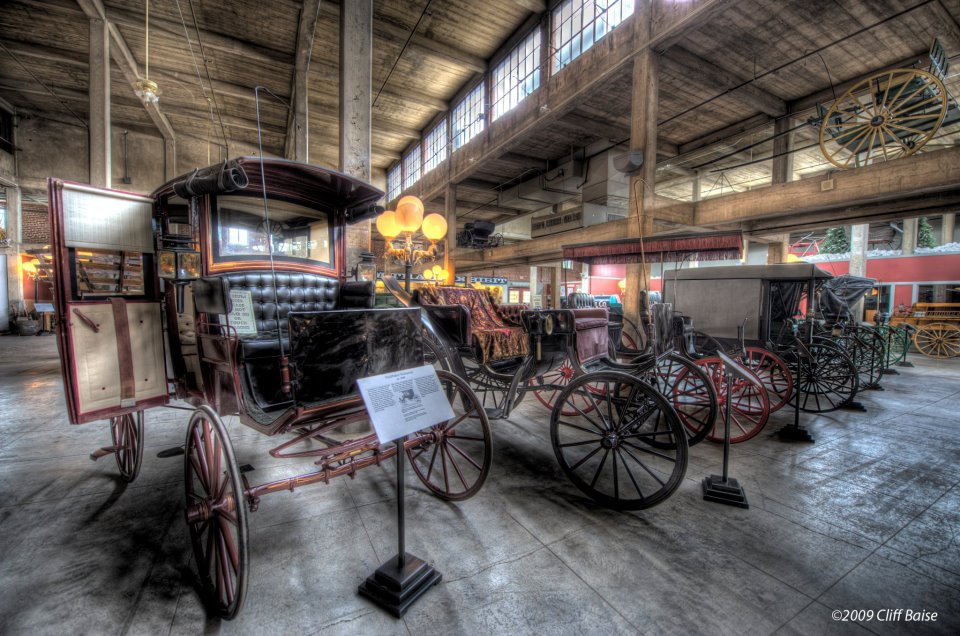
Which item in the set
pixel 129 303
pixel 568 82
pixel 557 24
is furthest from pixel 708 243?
pixel 557 24

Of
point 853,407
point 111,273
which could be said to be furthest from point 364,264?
point 853,407

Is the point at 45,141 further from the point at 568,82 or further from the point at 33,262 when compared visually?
the point at 568,82

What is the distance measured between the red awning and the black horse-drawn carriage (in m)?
2.12

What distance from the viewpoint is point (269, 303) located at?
9.63ft

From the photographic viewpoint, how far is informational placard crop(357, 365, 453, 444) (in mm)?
1462

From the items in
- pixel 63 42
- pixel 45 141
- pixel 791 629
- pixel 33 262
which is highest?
pixel 63 42

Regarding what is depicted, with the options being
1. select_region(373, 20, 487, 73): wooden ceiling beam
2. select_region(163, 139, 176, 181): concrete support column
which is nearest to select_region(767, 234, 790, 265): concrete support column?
select_region(373, 20, 487, 73): wooden ceiling beam

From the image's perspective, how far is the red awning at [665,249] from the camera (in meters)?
3.13

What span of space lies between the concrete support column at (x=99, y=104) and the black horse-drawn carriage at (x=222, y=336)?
339 inches

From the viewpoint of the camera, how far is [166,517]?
224cm

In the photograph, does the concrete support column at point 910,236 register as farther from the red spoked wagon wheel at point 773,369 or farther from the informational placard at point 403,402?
the informational placard at point 403,402

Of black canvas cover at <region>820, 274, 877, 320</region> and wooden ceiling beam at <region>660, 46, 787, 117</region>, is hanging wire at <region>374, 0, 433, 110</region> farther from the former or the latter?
black canvas cover at <region>820, 274, 877, 320</region>

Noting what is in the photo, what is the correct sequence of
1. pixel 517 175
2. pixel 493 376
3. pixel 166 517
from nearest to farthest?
pixel 166 517 → pixel 493 376 → pixel 517 175

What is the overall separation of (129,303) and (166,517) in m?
1.28
